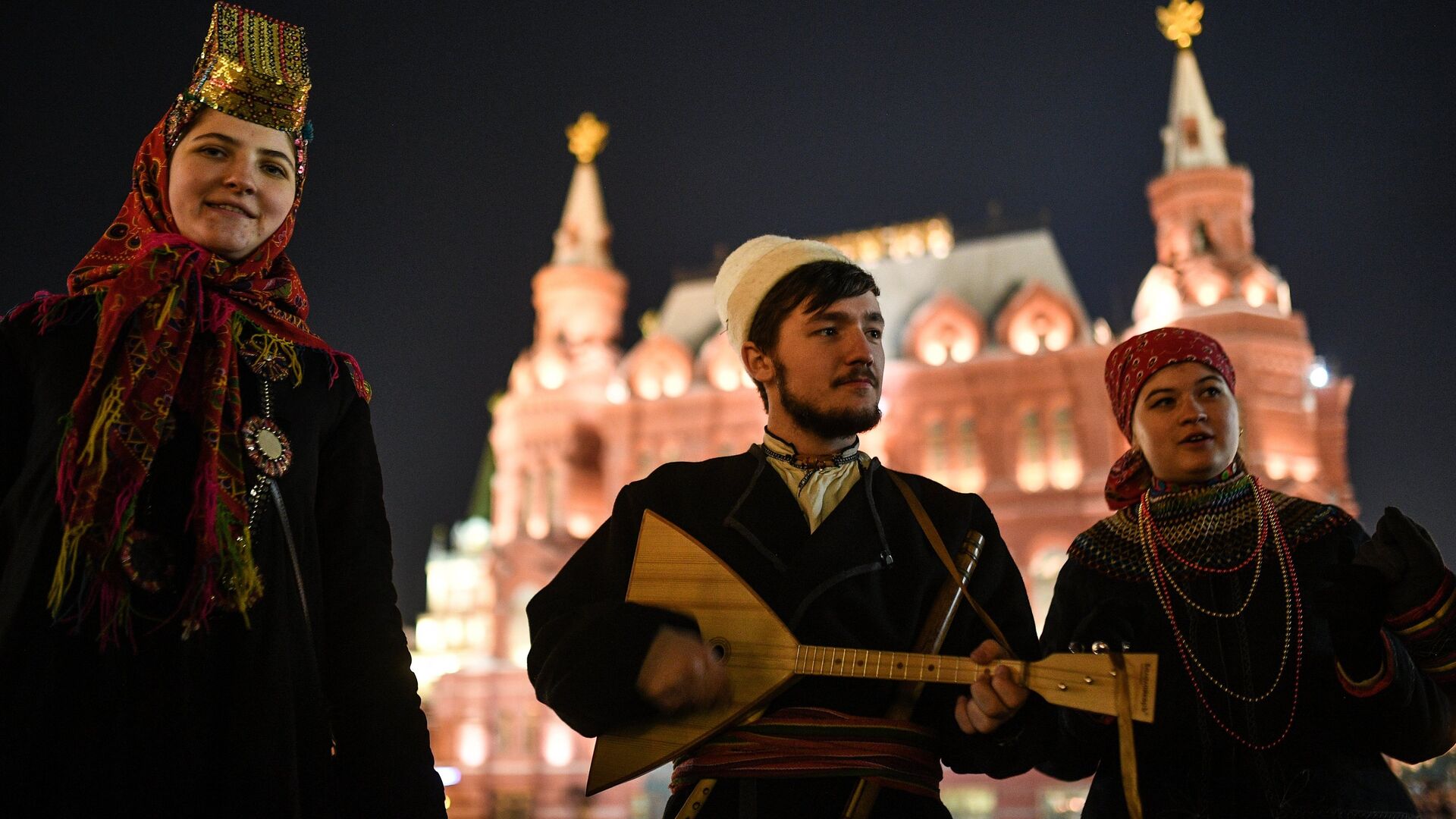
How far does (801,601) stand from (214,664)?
1270 millimetres

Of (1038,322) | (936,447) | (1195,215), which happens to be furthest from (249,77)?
(1195,215)

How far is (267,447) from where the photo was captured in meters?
2.51

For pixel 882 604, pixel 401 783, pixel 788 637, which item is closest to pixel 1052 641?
pixel 882 604

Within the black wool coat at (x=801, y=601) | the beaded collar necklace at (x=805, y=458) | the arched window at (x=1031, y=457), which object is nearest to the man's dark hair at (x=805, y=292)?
the beaded collar necklace at (x=805, y=458)

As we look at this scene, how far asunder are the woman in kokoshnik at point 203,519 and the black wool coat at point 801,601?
42cm

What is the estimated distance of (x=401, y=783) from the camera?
239cm

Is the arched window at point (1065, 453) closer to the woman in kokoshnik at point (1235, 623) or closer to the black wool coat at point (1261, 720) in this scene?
the woman in kokoshnik at point (1235, 623)

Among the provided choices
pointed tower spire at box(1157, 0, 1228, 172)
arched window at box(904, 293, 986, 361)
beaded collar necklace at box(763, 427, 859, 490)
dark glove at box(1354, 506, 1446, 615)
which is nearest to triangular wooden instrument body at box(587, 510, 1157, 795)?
beaded collar necklace at box(763, 427, 859, 490)

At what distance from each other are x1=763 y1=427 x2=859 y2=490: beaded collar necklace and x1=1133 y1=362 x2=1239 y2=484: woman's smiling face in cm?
98

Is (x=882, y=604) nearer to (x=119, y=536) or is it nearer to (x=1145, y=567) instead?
(x=1145, y=567)

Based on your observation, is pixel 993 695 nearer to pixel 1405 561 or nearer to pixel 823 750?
pixel 823 750

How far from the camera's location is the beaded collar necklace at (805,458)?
10.4 feet

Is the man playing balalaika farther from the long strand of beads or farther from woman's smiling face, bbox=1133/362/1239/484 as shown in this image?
woman's smiling face, bbox=1133/362/1239/484

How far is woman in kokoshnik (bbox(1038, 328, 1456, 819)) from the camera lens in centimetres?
283
